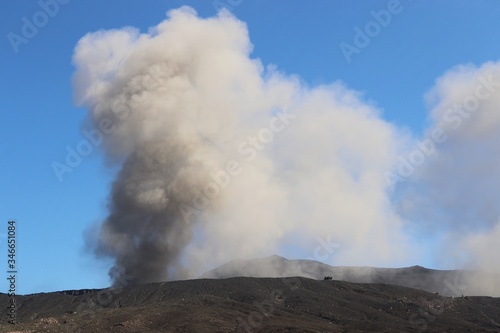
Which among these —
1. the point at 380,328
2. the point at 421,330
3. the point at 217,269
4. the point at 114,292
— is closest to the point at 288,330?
the point at 380,328

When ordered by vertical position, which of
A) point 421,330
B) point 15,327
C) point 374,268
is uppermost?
point 374,268

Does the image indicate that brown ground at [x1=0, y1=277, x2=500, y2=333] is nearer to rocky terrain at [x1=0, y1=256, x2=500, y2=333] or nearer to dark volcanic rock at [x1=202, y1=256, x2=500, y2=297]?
rocky terrain at [x1=0, y1=256, x2=500, y2=333]

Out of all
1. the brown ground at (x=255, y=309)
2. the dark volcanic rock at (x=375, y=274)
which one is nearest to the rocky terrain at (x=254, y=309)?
the brown ground at (x=255, y=309)

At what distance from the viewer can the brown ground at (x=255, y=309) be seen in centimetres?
8688

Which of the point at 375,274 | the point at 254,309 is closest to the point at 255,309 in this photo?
the point at 254,309

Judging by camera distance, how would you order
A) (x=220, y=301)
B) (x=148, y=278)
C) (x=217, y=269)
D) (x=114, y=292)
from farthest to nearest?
(x=217, y=269), (x=148, y=278), (x=114, y=292), (x=220, y=301)

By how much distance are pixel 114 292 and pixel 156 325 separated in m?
37.5

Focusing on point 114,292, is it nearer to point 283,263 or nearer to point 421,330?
point 421,330

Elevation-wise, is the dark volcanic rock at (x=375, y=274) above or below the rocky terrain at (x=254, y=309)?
above

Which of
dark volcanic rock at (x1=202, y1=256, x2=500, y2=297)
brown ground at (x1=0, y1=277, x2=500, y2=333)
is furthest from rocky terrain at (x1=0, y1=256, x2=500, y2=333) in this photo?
dark volcanic rock at (x1=202, y1=256, x2=500, y2=297)

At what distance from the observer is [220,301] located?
3962 inches

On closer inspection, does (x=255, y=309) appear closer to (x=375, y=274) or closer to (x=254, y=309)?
(x=254, y=309)

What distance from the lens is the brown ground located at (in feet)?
285

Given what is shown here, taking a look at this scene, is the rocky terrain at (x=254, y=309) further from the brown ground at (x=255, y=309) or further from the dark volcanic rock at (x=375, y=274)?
the dark volcanic rock at (x=375, y=274)
